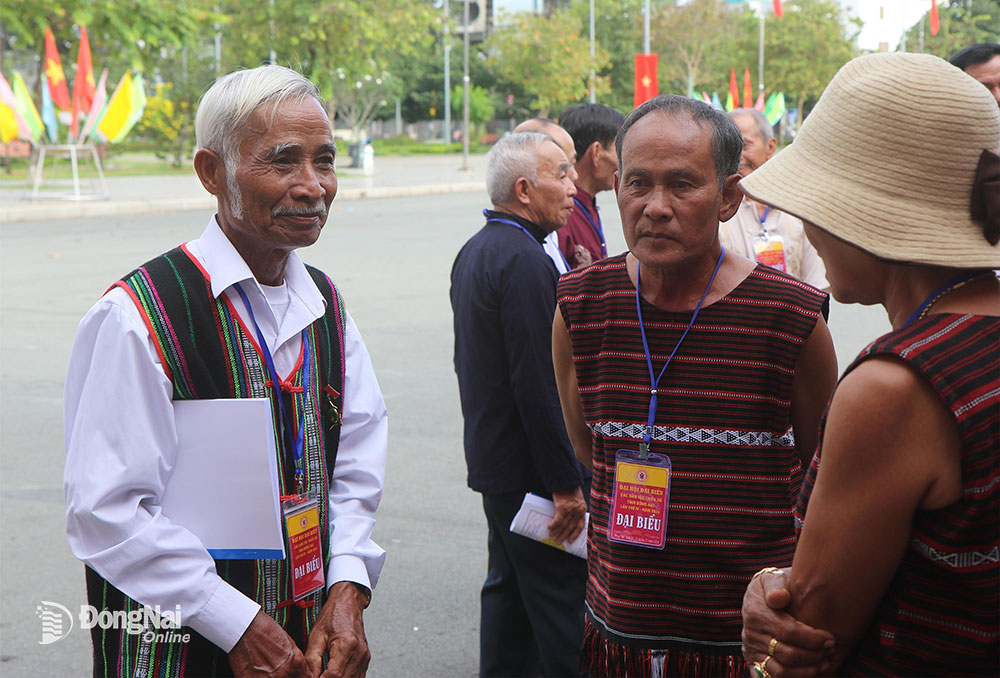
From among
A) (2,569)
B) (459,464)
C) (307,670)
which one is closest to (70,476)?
(307,670)

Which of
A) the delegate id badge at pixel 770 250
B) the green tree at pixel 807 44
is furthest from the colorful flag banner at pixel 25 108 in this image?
the green tree at pixel 807 44

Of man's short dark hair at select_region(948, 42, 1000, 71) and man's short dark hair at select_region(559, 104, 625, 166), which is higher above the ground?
man's short dark hair at select_region(948, 42, 1000, 71)

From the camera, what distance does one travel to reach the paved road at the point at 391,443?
4.06 m

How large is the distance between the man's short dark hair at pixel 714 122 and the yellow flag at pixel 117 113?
62.5ft

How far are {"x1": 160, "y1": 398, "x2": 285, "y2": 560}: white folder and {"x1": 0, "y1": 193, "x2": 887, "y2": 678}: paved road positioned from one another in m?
1.88

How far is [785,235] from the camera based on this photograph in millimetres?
4957

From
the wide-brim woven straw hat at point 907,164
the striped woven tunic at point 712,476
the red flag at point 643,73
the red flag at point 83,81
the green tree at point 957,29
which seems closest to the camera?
the wide-brim woven straw hat at point 907,164

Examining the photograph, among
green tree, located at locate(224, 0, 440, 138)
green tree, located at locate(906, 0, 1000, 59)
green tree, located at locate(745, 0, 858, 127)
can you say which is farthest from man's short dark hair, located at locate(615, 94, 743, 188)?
green tree, located at locate(745, 0, 858, 127)

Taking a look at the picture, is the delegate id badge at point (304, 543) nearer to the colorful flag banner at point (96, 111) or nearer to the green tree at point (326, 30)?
the colorful flag banner at point (96, 111)

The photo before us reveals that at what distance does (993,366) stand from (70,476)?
5.35 feet

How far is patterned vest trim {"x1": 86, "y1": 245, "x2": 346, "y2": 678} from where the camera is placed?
81.4 inches

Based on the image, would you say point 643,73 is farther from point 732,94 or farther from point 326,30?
point 732,94

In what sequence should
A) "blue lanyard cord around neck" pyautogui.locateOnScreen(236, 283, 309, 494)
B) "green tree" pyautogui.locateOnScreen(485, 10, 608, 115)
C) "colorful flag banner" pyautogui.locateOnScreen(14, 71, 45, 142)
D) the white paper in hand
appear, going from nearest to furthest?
"blue lanyard cord around neck" pyautogui.locateOnScreen(236, 283, 309, 494)
the white paper in hand
"colorful flag banner" pyautogui.locateOnScreen(14, 71, 45, 142)
"green tree" pyautogui.locateOnScreen(485, 10, 608, 115)

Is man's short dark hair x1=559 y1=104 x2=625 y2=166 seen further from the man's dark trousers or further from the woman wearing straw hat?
the woman wearing straw hat
